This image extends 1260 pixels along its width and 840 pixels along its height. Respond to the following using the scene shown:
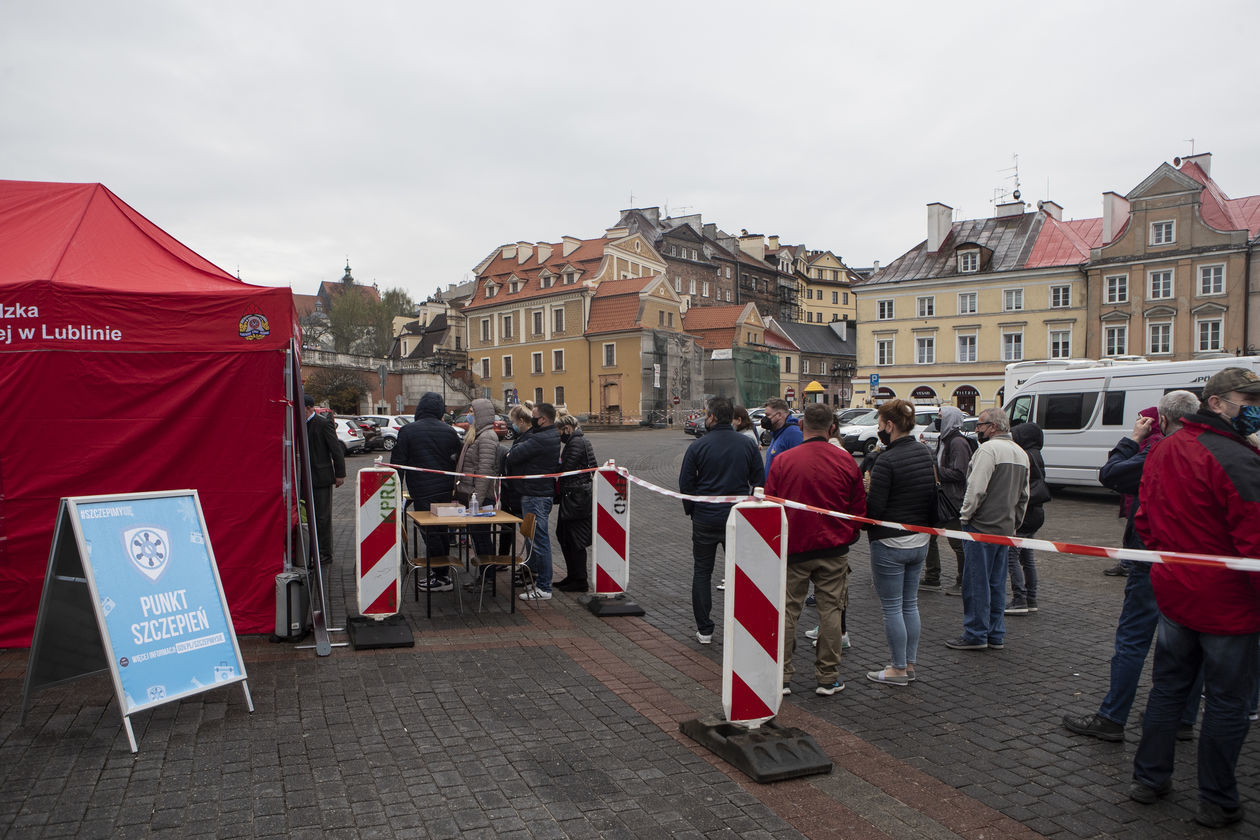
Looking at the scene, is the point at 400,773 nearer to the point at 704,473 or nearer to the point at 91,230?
the point at 704,473

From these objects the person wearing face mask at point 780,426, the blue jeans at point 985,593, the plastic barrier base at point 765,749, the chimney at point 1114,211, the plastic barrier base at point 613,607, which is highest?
the chimney at point 1114,211

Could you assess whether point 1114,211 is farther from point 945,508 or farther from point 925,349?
point 945,508

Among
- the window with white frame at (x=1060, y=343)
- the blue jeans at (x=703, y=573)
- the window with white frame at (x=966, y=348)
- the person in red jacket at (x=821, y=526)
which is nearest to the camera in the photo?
the person in red jacket at (x=821, y=526)

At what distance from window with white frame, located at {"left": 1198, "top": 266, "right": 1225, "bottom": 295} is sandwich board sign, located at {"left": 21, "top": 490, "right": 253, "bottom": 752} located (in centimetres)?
5293

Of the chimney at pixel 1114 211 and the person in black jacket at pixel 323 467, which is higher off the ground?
the chimney at pixel 1114 211

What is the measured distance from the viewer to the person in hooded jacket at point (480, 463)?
8.28 m

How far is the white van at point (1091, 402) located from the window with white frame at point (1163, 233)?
118ft

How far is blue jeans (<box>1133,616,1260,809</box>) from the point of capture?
3.58m

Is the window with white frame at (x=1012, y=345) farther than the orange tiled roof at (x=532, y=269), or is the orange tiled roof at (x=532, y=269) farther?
the orange tiled roof at (x=532, y=269)

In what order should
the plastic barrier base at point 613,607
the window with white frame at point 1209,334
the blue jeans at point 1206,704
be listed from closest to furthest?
the blue jeans at point 1206,704 < the plastic barrier base at point 613,607 < the window with white frame at point 1209,334

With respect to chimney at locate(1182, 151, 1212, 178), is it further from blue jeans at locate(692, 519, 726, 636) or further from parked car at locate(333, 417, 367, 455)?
blue jeans at locate(692, 519, 726, 636)

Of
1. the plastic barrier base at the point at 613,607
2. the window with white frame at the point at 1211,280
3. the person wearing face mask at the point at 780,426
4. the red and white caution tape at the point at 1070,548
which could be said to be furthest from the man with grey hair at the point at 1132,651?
the window with white frame at the point at 1211,280

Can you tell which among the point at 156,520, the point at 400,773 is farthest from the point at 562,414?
the point at 400,773

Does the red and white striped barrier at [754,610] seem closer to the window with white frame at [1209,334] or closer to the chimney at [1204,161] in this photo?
the window with white frame at [1209,334]
